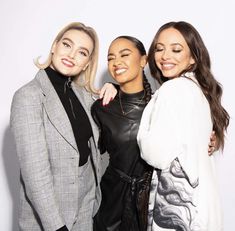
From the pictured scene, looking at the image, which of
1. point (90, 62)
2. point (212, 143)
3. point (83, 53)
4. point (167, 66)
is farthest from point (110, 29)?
point (212, 143)

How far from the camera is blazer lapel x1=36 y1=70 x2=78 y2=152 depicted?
5.24 ft

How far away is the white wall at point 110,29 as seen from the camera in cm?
224

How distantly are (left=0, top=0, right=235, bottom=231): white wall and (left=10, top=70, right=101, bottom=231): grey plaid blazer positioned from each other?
2.48ft

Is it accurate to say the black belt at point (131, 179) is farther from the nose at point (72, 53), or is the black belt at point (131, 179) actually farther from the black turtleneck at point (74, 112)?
the nose at point (72, 53)

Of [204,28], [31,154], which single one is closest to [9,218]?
[31,154]

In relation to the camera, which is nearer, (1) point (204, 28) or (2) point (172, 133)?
(2) point (172, 133)

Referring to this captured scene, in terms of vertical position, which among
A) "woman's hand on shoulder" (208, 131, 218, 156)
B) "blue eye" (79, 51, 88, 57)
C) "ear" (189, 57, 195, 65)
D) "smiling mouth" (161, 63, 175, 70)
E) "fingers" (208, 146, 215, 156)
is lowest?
"fingers" (208, 146, 215, 156)

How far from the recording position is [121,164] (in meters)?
1.79

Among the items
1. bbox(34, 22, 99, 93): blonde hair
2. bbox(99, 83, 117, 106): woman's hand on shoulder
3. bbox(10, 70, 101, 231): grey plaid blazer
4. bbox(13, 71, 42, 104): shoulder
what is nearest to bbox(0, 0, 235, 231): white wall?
bbox(34, 22, 99, 93): blonde hair

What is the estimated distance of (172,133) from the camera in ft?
4.75

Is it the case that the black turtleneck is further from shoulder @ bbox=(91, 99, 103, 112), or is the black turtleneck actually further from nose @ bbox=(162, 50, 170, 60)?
nose @ bbox=(162, 50, 170, 60)

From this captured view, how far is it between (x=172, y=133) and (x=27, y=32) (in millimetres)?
1433

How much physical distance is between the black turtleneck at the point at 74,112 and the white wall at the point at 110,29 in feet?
1.95

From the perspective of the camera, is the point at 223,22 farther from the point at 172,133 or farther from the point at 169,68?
the point at 172,133
